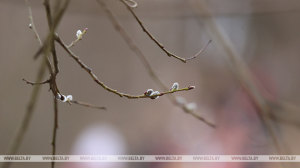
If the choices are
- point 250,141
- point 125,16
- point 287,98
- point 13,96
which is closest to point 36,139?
point 13,96

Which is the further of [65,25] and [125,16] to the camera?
[125,16]

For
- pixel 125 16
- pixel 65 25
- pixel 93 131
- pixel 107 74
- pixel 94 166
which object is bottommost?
pixel 94 166

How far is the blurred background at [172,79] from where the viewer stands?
723 millimetres

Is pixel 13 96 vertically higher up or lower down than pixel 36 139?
higher up

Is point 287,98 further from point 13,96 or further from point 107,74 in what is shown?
point 13,96

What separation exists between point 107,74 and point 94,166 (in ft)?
1.03

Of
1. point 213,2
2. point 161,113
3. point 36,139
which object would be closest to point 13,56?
point 36,139

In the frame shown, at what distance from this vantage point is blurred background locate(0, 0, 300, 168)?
0.72m

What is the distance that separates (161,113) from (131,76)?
0.62 ft

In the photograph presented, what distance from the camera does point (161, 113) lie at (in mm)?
827

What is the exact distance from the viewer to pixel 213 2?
784 mm

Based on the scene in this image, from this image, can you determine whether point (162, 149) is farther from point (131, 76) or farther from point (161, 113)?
point (131, 76)

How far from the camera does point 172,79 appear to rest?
0.79 m

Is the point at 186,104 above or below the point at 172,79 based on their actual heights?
below
